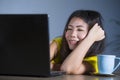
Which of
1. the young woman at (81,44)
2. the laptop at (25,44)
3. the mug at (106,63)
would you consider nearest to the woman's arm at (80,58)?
the young woman at (81,44)

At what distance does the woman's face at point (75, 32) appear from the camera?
5.12 feet

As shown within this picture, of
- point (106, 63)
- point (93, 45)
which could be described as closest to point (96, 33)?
point (93, 45)

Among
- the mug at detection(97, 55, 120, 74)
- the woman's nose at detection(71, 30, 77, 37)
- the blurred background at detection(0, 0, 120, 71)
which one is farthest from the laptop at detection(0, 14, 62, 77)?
the blurred background at detection(0, 0, 120, 71)

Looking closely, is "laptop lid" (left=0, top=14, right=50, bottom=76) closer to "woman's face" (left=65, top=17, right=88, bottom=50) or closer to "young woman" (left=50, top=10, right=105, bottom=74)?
"young woman" (left=50, top=10, right=105, bottom=74)

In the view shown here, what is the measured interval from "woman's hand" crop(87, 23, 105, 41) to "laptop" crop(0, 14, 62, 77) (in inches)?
22.5

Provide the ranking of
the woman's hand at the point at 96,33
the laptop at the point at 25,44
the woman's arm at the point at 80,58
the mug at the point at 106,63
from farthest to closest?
the woman's hand at the point at 96,33
the woman's arm at the point at 80,58
the mug at the point at 106,63
the laptop at the point at 25,44

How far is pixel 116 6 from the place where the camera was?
9.89 ft

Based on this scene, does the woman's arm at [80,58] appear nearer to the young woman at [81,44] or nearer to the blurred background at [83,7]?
the young woman at [81,44]

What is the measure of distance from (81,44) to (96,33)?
0.12 metres

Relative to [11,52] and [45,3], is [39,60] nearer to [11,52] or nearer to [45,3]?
[11,52]

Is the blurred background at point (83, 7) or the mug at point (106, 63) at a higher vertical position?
the blurred background at point (83, 7)

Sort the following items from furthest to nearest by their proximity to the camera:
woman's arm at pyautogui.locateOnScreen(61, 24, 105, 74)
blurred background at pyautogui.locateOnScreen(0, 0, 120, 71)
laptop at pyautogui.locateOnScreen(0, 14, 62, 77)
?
1. blurred background at pyautogui.locateOnScreen(0, 0, 120, 71)
2. woman's arm at pyautogui.locateOnScreen(61, 24, 105, 74)
3. laptop at pyautogui.locateOnScreen(0, 14, 62, 77)

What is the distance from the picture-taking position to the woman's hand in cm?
153

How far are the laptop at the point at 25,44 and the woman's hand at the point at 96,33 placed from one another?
57cm
